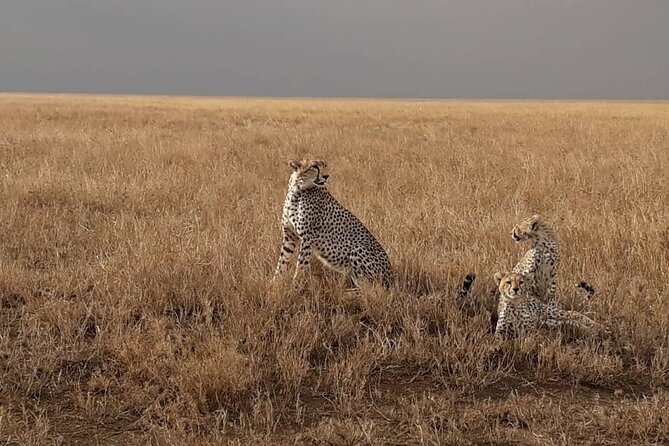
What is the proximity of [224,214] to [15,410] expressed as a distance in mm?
3866

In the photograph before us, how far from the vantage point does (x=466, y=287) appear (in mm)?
4277

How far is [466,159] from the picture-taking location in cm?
1042

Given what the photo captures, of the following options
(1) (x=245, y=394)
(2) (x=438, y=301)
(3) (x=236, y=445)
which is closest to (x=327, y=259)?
(2) (x=438, y=301)

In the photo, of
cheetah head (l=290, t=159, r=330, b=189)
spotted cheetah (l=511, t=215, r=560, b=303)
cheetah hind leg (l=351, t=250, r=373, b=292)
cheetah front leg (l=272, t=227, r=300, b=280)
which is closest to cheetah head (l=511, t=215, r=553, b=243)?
spotted cheetah (l=511, t=215, r=560, b=303)

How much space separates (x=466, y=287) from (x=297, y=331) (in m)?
1.21

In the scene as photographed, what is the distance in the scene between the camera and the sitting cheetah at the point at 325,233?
4.43 metres

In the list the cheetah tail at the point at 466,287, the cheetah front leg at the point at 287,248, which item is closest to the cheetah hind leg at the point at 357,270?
the cheetah front leg at the point at 287,248

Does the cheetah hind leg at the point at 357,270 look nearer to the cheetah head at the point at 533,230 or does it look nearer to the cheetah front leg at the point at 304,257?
the cheetah front leg at the point at 304,257

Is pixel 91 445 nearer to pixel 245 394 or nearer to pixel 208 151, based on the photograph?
pixel 245 394

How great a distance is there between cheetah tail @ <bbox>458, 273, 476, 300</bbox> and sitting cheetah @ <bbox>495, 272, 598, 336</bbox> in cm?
24

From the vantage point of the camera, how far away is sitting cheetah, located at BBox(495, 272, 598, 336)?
152 inches

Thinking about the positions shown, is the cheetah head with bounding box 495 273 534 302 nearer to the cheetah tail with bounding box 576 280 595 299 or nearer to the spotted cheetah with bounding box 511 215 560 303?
the spotted cheetah with bounding box 511 215 560 303

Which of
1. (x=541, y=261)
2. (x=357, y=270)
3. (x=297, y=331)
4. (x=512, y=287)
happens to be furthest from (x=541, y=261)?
(x=297, y=331)

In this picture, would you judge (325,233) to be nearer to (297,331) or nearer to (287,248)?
(287,248)
